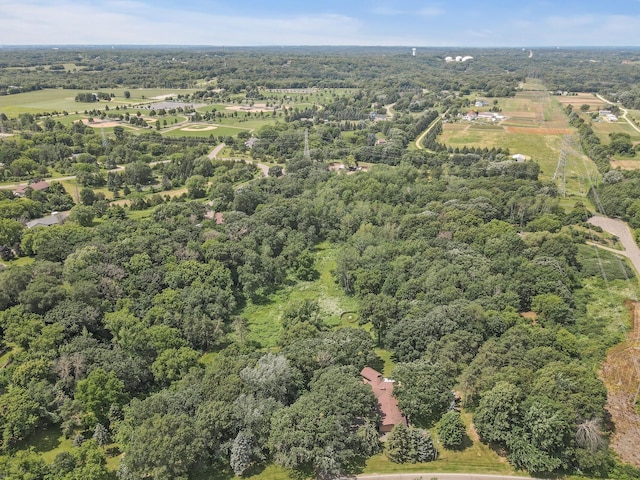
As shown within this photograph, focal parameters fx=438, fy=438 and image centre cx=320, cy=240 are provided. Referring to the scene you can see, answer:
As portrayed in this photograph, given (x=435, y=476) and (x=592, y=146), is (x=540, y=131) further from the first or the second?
(x=435, y=476)

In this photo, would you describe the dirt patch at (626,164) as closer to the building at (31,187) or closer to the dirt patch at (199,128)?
the dirt patch at (199,128)

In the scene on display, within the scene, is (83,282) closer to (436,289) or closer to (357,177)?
(436,289)

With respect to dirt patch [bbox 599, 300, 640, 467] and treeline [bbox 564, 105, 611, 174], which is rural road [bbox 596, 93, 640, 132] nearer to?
treeline [bbox 564, 105, 611, 174]

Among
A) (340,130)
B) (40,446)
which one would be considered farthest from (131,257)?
(340,130)

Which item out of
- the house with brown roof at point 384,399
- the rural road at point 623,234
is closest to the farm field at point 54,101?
the house with brown roof at point 384,399

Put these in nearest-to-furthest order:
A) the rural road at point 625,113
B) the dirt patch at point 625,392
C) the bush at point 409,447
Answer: the bush at point 409,447, the dirt patch at point 625,392, the rural road at point 625,113

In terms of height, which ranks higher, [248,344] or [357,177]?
[357,177]

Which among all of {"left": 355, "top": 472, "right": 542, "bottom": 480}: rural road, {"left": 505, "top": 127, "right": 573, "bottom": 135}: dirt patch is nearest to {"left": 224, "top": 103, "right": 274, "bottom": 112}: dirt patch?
{"left": 505, "top": 127, "right": 573, "bottom": 135}: dirt patch
